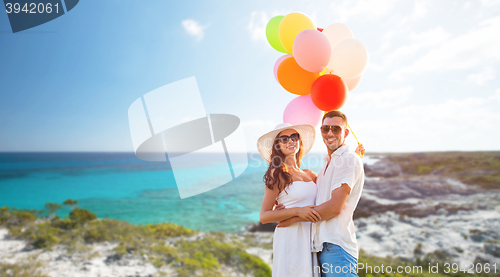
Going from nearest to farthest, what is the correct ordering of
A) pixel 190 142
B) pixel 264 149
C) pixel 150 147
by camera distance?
pixel 264 149
pixel 150 147
pixel 190 142

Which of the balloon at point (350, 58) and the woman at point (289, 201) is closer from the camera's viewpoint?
the woman at point (289, 201)

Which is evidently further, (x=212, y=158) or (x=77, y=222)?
(x=212, y=158)

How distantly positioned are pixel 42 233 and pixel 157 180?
47.3ft

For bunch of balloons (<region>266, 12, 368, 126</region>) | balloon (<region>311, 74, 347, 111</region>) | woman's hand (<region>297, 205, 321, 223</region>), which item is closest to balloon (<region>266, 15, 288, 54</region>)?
bunch of balloons (<region>266, 12, 368, 126</region>)

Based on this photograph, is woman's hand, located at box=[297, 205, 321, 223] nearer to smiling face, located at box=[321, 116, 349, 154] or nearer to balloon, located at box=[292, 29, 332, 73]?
smiling face, located at box=[321, 116, 349, 154]

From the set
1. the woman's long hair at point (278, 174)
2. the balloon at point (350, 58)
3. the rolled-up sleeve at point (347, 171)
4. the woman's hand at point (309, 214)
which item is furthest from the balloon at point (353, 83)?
the woman's hand at point (309, 214)

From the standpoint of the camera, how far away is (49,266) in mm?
6109

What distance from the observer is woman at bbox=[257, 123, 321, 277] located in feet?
5.94

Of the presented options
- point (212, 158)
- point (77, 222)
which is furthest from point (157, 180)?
point (77, 222)

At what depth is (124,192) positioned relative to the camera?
1834 cm

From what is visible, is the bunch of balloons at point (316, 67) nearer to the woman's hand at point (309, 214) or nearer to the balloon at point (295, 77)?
the balloon at point (295, 77)

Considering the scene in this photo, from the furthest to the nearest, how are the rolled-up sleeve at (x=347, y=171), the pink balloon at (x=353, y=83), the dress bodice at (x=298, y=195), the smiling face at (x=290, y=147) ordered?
the pink balloon at (x=353, y=83), the smiling face at (x=290, y=147), the dress bodice at (x=298, y=195), the rolled-up sleeve at (x=347, y=171)

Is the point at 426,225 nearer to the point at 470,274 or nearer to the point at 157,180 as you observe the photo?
the point at 470,274

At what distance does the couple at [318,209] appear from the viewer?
170 centimetres
